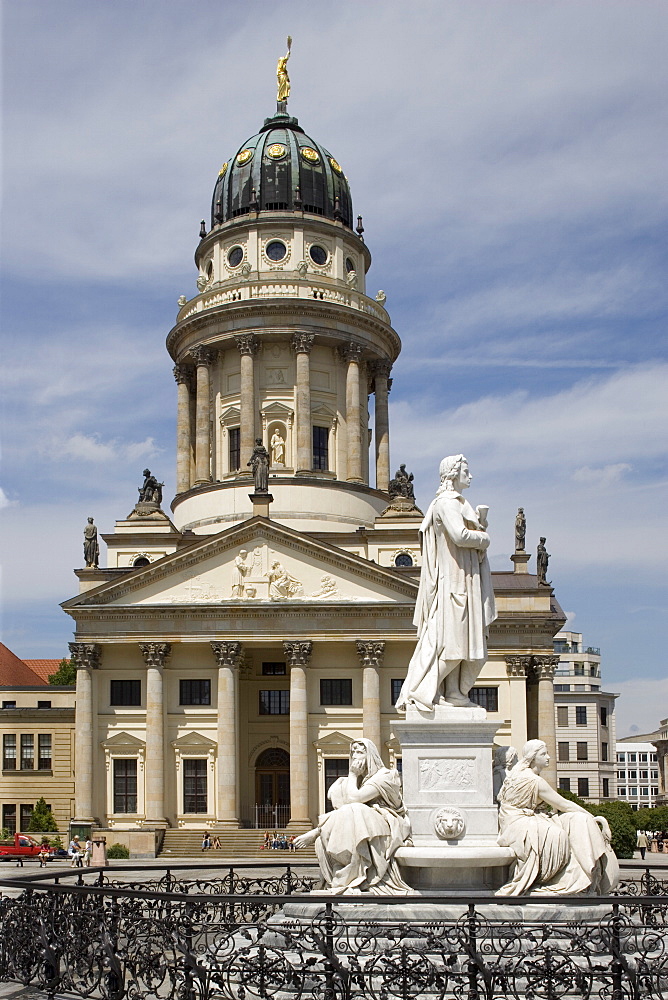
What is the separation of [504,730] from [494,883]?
47.6 metres

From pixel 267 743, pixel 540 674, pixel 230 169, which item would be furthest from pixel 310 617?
pixel 230 169

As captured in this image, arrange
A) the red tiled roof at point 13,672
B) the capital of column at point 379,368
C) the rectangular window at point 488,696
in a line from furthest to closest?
1. the red tiled roof at point 13,672
2. the capital of column at point 379,368
3. the rectangular window at point 488,696

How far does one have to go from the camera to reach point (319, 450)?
6862cm

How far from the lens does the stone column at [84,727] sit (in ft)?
185

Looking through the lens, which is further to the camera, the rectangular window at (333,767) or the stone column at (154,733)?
the rectangular window at (333,767)

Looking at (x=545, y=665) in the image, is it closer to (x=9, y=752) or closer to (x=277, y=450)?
(x=277, y=450)

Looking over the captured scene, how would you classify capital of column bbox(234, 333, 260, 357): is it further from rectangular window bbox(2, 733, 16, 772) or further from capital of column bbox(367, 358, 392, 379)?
rectangular window bbox(2, 733, 16, 772)

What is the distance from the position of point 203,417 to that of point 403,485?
1249cm

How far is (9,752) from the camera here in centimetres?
6378

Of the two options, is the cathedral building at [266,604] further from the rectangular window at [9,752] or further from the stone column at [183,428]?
the rectangular window at [9,752]

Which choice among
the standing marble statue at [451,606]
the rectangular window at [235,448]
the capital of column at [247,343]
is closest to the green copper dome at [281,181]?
the capital of column at [247,343]

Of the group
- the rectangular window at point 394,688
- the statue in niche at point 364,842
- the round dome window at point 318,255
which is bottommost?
the statue in niche at point 364,842

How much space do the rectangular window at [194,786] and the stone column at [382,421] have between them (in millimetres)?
20683

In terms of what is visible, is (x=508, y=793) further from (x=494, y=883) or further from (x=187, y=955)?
(x=187, y=955)
